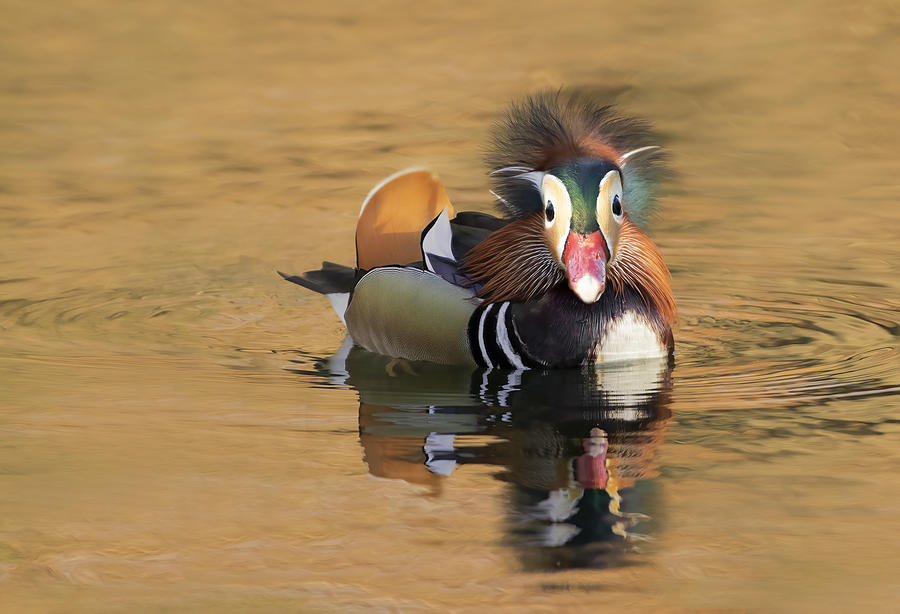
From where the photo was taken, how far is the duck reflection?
5.14 meters

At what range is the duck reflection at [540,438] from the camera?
514 centimetres

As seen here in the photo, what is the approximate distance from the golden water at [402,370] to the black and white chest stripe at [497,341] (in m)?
0.13

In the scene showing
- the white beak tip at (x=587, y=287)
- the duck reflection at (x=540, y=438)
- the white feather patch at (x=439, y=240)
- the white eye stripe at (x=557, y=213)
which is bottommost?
the duck reflection at (x=540, y=438)

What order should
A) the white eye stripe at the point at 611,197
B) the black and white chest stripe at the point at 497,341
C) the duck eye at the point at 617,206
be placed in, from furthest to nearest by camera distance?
1. the black and white chest stripe at the point at 497,341
2. the duck eye at the point at 617,206
3. the white eye stripe at the point at 611,197

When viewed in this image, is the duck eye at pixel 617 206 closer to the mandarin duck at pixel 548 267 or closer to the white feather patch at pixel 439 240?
the mandarin duck at pixel 548 267

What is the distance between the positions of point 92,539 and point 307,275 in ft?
11.7

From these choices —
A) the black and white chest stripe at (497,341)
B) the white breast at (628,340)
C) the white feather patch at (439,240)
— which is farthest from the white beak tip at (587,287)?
the white feather patch at (439,240)

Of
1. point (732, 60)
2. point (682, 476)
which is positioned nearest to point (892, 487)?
point (682, 476)

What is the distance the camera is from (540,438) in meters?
6.18

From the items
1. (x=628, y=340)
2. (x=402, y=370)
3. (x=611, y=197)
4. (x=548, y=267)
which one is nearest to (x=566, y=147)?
(x=611, y=197)

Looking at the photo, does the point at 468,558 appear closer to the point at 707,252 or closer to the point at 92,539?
the point at 92,539

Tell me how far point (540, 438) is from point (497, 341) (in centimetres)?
106

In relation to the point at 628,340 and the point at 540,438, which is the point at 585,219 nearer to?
the point at 628,340

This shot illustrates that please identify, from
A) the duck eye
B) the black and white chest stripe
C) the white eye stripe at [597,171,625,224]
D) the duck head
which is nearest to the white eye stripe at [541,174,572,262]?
the duck head
